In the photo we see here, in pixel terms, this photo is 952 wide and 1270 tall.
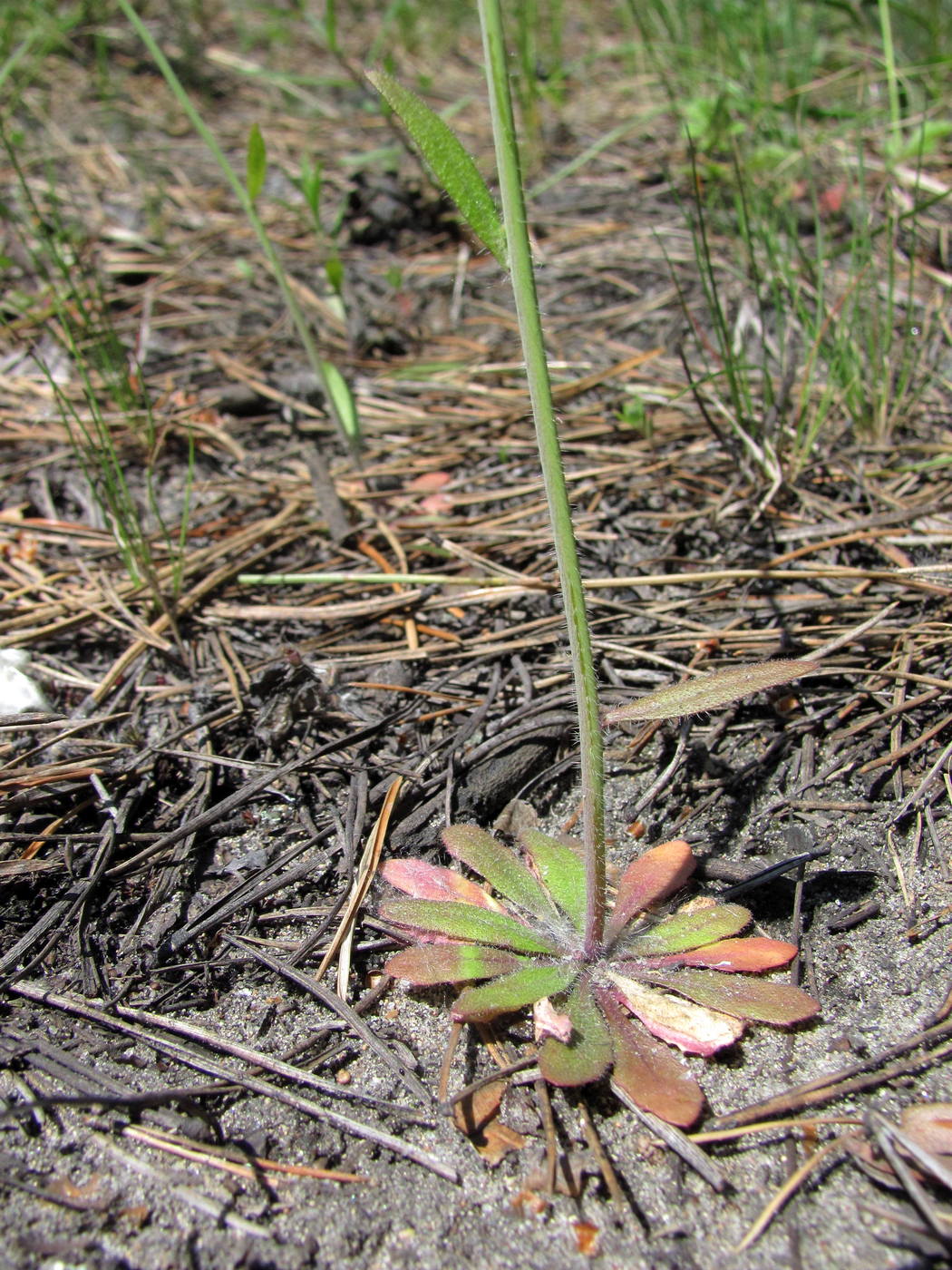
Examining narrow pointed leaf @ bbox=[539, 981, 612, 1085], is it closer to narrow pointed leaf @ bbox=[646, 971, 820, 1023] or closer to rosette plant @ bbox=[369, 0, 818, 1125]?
rosette plant @ bbox=[369, 0, 818, 1125]

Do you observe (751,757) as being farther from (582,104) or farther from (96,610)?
(582,104)

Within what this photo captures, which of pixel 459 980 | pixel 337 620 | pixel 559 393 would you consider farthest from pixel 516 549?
pixel 459 980

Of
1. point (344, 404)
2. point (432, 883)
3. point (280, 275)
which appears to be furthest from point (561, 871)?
point (280, 275)

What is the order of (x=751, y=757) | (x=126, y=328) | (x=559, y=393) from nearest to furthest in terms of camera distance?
(x=751, y=757) < (x=559, y=393) < (x=126, y=328)

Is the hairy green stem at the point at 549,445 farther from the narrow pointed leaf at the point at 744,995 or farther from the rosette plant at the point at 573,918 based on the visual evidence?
the narrow pointed leaf at the point at 744,995

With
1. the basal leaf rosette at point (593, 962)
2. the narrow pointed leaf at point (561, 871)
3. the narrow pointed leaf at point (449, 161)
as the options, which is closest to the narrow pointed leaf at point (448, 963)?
the basal leaf rosette at point (593, 962)

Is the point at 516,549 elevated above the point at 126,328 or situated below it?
below

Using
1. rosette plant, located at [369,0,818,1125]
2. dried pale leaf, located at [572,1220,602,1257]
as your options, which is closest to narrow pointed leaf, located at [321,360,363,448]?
rosette plant, located at [369,0,818,1125]
